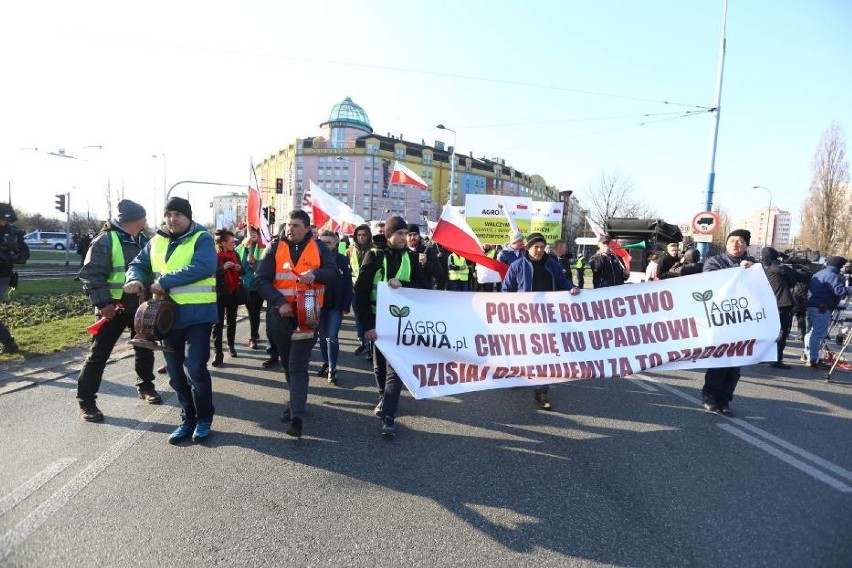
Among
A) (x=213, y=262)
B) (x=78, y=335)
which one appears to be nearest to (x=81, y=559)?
(x=213, y=262)

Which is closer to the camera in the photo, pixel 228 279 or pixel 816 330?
pixel 228 279

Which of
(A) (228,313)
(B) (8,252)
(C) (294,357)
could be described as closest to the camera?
(C) (294,357)

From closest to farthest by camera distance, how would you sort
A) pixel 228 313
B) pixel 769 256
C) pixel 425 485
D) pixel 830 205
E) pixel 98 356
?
pixel 425 485, pixel 98 356, pixel 228 313, pixel 769 256, pixel 830 205

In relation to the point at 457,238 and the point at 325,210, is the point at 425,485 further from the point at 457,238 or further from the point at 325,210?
the point at 325,210

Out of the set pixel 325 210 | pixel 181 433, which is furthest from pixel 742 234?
pixel 325 210

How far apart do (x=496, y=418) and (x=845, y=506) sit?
2.68 meters

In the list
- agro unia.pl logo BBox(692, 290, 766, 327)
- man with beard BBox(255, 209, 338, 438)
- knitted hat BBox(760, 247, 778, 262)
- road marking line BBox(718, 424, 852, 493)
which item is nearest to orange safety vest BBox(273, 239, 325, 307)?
man with beard BBox(255, 209, 338, 438)

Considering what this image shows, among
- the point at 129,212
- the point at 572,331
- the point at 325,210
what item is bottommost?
the point at 572,331

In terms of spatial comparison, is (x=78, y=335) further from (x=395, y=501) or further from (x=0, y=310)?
(x=395, y=501)

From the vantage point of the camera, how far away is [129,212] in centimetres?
469

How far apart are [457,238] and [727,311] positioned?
9.90ft

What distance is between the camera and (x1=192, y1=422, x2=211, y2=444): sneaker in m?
3.96

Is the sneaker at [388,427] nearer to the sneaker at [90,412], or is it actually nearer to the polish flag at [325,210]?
the sneaker at [90,412]

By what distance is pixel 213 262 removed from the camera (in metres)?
3.97
